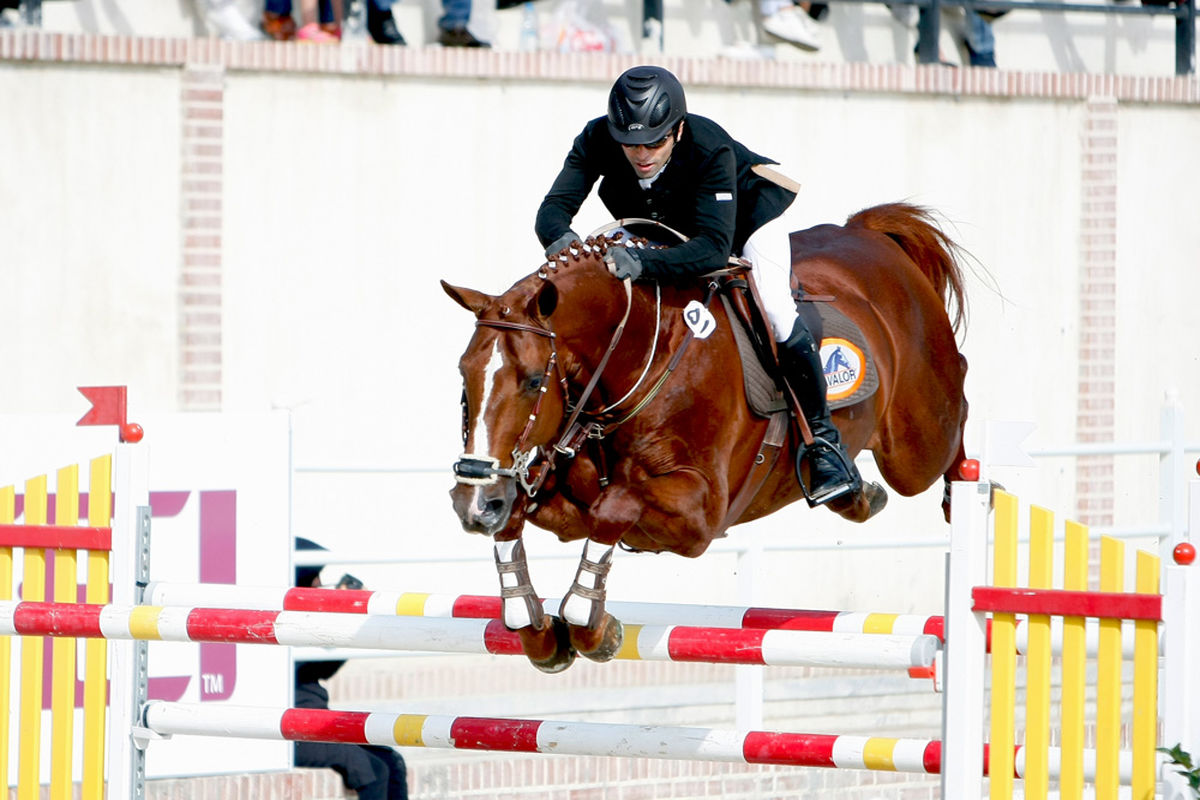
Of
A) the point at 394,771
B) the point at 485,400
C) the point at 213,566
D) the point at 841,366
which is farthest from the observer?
the point at 394,771

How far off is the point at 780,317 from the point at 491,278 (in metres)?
4.10

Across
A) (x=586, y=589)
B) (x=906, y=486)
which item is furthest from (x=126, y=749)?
(x=906, y=486)

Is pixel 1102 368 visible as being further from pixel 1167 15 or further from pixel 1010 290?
pixel 1167 15

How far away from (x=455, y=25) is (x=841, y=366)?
4.23 m

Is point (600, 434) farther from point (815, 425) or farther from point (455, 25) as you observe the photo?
point (455, 25)

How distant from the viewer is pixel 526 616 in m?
3.31

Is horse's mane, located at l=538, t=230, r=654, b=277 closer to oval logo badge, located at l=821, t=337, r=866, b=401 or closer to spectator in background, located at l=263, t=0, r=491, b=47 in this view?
oval logo badge, located at l=821, t=337, r=866, b=401

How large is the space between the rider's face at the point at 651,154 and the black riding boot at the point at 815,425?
0.57 m

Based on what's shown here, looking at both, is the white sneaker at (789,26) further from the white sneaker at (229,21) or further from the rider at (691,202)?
the rider at (691,202)

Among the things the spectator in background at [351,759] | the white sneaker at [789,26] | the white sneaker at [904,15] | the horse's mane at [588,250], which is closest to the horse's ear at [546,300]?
the horse's mane at [588,250]

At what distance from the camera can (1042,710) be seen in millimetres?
2963

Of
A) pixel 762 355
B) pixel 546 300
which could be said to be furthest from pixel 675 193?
pixel 546 300

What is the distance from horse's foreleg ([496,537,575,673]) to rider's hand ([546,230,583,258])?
0.74 metres

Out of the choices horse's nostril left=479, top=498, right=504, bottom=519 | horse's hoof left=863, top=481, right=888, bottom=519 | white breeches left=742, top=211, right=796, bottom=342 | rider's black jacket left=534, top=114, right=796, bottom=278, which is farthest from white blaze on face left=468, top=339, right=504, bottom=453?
horse's hoof left=863, top=481, right=888, bottom=519
